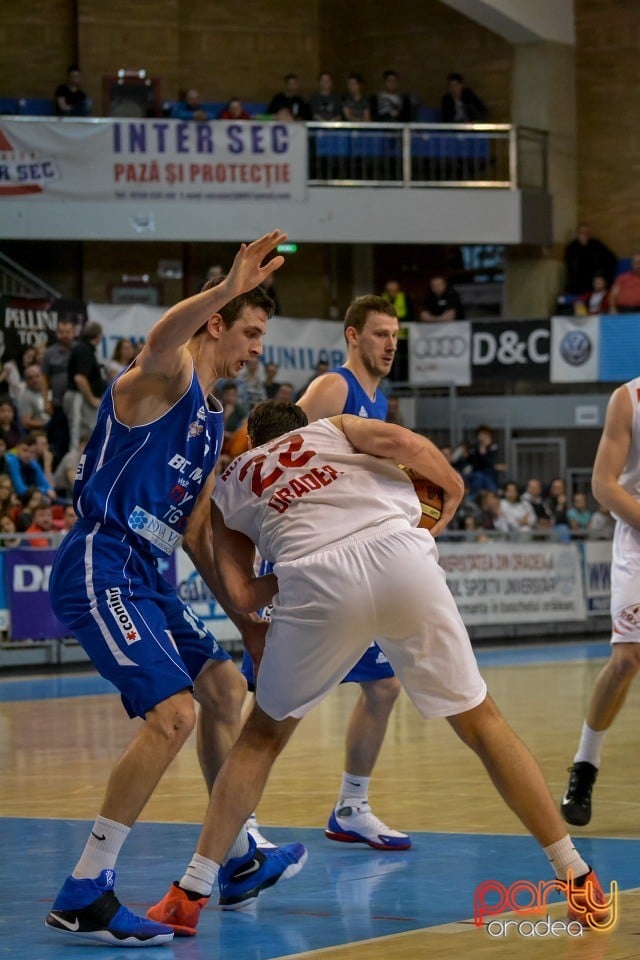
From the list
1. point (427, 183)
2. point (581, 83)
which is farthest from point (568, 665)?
point (581, 83)

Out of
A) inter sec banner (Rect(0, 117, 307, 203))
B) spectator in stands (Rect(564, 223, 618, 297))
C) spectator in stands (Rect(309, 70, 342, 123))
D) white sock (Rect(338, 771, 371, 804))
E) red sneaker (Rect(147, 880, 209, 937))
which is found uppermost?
spectator in stands (Rect(309, 70, 342, 123))

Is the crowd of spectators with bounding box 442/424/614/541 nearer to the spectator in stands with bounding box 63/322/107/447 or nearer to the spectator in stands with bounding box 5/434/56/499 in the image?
the spectator in stands with bounding box 63/322/107/447

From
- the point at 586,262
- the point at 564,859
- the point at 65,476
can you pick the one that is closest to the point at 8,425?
the point at 65,476

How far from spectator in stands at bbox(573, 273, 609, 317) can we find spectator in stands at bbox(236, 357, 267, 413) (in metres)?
6.38

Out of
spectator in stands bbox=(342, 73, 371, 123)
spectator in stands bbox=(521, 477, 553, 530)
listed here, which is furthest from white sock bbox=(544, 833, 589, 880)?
spectator in stands bbox=(342, 73, 371, 123)

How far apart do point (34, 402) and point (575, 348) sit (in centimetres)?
912

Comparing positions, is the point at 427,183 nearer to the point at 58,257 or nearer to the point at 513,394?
the point at 513,394

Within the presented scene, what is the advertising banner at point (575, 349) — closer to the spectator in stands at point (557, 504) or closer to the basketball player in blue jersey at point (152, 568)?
the spectator in stands at point (557, 504)

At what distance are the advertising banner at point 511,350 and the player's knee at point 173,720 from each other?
66.4 feet

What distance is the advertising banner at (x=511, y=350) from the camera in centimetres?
2542

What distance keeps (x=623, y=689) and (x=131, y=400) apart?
300 centimetres

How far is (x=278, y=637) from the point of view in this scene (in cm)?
550

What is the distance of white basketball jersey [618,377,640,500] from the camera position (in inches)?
296

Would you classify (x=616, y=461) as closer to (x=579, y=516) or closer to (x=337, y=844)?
(x=337, y=844)
